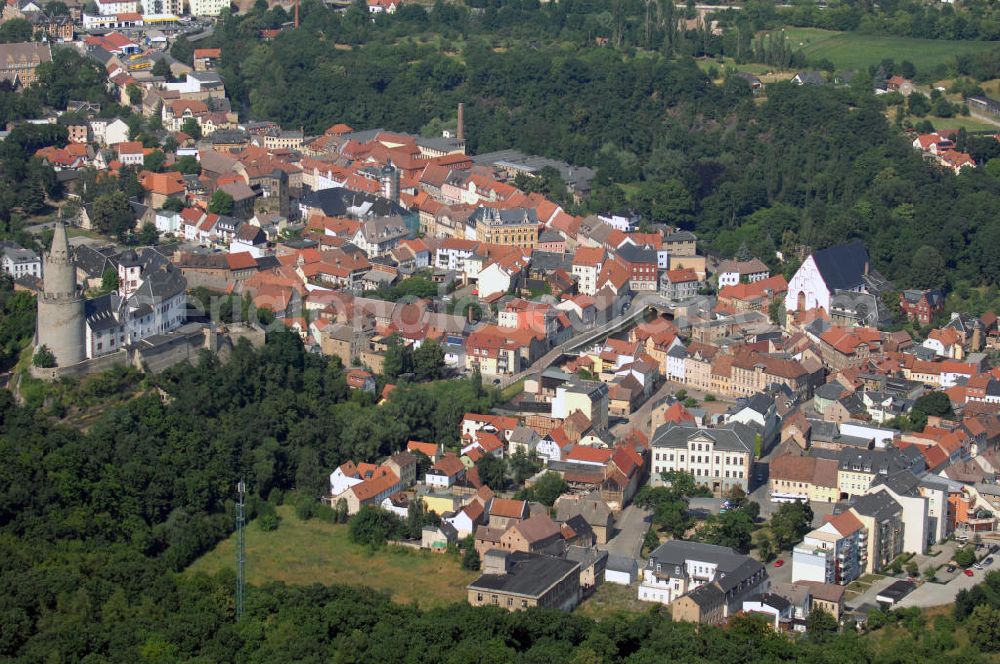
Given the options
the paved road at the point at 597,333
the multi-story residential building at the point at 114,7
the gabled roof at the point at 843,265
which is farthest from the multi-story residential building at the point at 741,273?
the multi-story residential building at the point at 114,7

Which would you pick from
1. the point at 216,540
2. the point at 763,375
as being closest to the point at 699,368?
the point at 763,375

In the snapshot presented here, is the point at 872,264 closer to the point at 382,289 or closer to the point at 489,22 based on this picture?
the point at 382,289

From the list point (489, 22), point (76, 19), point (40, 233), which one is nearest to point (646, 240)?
point (40, 233)

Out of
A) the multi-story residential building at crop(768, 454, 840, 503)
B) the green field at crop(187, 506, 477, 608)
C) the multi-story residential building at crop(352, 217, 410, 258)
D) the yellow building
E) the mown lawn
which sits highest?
the multi-story residential building at crop(352, 217, 410, 258)

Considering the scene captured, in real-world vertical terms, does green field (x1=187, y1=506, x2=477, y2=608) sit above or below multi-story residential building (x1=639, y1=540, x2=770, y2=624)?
below

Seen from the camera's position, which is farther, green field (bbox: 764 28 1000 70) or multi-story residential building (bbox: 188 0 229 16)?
multi-story residential building (bbox: 188 0 229 16)

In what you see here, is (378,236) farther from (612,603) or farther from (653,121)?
(612,603)

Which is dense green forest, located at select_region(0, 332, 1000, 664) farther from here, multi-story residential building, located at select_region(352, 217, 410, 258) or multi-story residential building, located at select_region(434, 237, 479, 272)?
multi-story residential building, located at select_region(352, 217, 410, 258)

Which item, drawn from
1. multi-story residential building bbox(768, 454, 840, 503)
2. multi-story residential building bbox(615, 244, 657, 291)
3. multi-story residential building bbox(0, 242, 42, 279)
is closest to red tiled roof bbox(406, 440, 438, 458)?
multi-story residential building bbox(768, 454, 840, 503)

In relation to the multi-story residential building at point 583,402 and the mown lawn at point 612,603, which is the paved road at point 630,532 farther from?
the multi-story residential building at point 583,402
